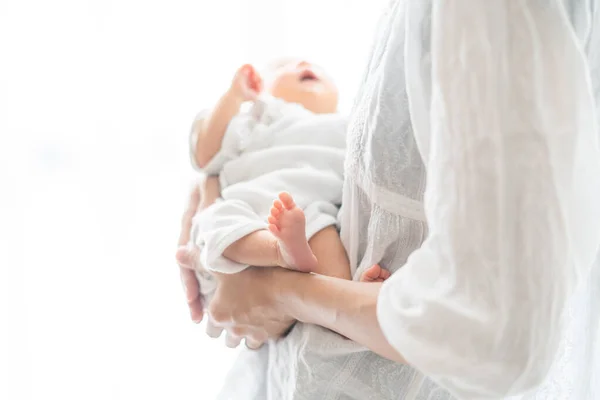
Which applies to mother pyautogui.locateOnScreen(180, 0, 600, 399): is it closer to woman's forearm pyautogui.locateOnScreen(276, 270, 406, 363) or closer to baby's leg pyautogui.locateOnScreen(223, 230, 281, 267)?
woman's forearm pyautogui.locateOnScreen(276, 270, 406, 363)

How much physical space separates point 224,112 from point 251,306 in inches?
11.9

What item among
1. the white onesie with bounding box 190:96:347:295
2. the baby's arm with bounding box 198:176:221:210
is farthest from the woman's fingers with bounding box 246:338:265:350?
the baby's arm with bounding box 198:176:221:210

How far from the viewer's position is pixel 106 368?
136 centimetres

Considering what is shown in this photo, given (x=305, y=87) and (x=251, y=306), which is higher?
(x=305, y=87)

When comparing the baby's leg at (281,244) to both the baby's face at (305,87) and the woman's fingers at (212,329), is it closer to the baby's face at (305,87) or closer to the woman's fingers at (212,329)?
the woman's fingers at (212,329)

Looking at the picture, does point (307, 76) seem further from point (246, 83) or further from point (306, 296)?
point (306, 296)

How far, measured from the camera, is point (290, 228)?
66cm

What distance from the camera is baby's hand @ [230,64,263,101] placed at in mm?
937

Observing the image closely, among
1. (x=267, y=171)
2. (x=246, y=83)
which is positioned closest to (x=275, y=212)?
(x=267, y=171)

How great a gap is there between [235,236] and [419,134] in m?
0.30

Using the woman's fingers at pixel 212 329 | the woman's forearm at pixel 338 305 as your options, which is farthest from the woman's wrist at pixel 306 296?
the woman's fingers at pixel 212 329

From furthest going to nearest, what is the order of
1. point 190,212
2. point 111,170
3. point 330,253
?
point 111,170, point 190,212, point 330,253

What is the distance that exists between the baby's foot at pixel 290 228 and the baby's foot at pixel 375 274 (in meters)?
0.07

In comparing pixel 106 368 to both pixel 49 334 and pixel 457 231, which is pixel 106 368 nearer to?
pixel 49 334
